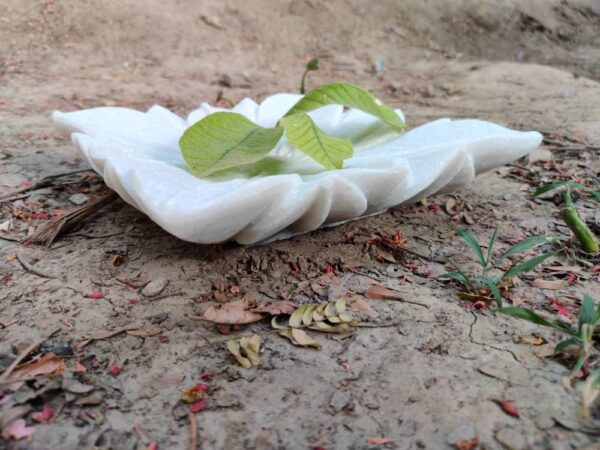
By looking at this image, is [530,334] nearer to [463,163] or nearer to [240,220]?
[463,163]

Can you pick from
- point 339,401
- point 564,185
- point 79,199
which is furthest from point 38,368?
point 564,185

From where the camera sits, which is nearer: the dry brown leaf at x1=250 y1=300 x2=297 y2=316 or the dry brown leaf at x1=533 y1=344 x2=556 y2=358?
the dry brown leaf at x1=533 y1=344 x2=556 y2=358

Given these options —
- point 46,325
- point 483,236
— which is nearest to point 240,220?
point 46,325

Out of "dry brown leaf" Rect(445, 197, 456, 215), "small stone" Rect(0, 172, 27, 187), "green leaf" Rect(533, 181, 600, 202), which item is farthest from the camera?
"small stone" Rect(0, 172, 27, 187)

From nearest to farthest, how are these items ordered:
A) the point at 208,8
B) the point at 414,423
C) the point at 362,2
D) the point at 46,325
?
the point at 414,423 → the point at 46,325 → the point at 208,8 → the point at 362,2

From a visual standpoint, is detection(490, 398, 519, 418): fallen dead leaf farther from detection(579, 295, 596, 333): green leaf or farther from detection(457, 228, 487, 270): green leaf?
detection(457, 228, 487, 270): green leaf

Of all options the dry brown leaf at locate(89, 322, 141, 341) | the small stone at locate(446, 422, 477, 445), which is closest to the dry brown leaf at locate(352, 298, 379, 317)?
the small stone at locate(446, 422, 477, 445)

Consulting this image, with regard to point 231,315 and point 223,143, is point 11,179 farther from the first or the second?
point 231,315
